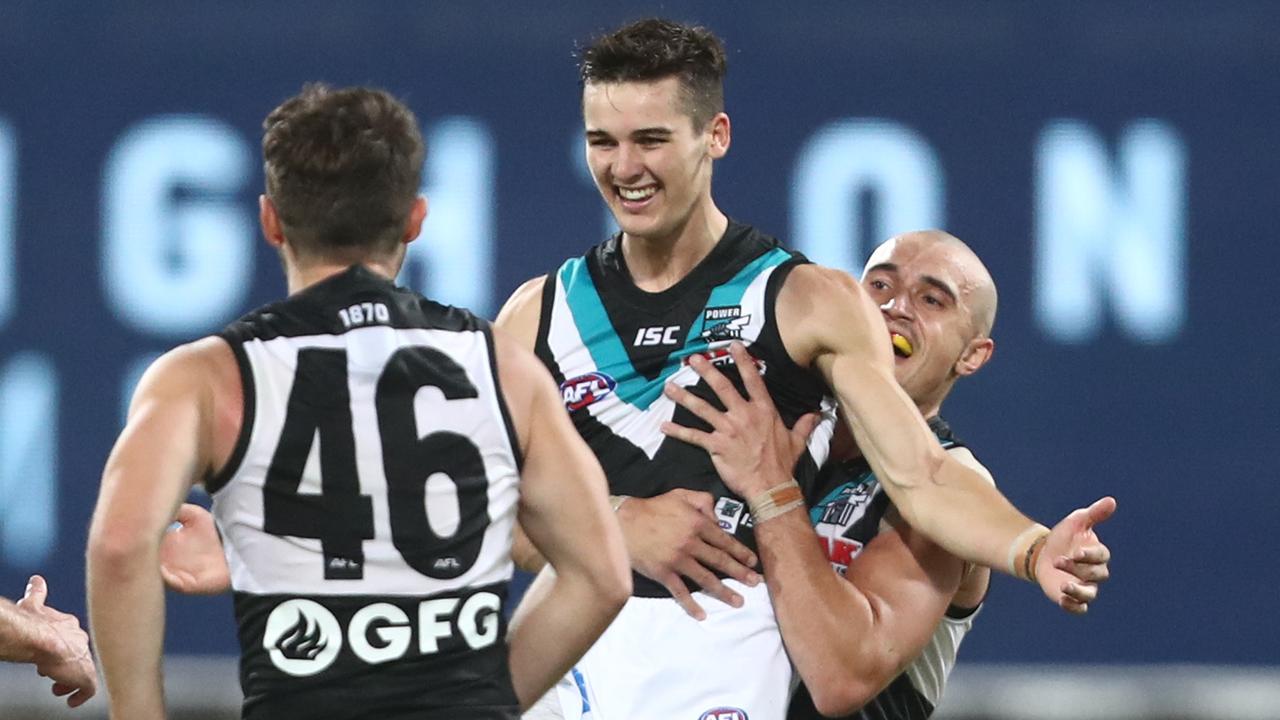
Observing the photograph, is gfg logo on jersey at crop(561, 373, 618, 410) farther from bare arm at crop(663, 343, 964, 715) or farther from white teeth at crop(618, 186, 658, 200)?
white teeth at crop(618, 186, 658, 200)

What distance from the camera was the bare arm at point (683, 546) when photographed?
3961 mm

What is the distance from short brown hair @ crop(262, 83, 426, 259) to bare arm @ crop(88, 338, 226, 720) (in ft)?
0.91

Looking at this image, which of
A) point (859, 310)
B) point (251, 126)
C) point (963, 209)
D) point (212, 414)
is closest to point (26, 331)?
point (251, 126)

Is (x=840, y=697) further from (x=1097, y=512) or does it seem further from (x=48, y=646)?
(x=48, y=646)

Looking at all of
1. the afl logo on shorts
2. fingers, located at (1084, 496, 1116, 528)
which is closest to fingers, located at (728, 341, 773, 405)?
fingers, located at (1084, 496, 1116, 528)

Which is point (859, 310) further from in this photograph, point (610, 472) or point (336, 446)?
point (336, 446)

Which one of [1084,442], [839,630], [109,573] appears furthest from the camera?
[1084,442]

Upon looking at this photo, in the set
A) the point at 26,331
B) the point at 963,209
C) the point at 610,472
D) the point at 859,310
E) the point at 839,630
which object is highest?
the point at 963,209

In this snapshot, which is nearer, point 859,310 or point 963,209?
point 859,310

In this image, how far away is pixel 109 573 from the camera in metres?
2.71

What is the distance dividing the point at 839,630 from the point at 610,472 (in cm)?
59

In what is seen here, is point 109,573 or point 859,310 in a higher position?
point 859,310

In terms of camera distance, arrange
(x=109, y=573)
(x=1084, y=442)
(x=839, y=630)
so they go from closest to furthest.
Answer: (x=109, y=573) < (x=839, y=630) < (x=1084, y=442)

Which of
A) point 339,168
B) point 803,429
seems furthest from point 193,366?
point 803,429
